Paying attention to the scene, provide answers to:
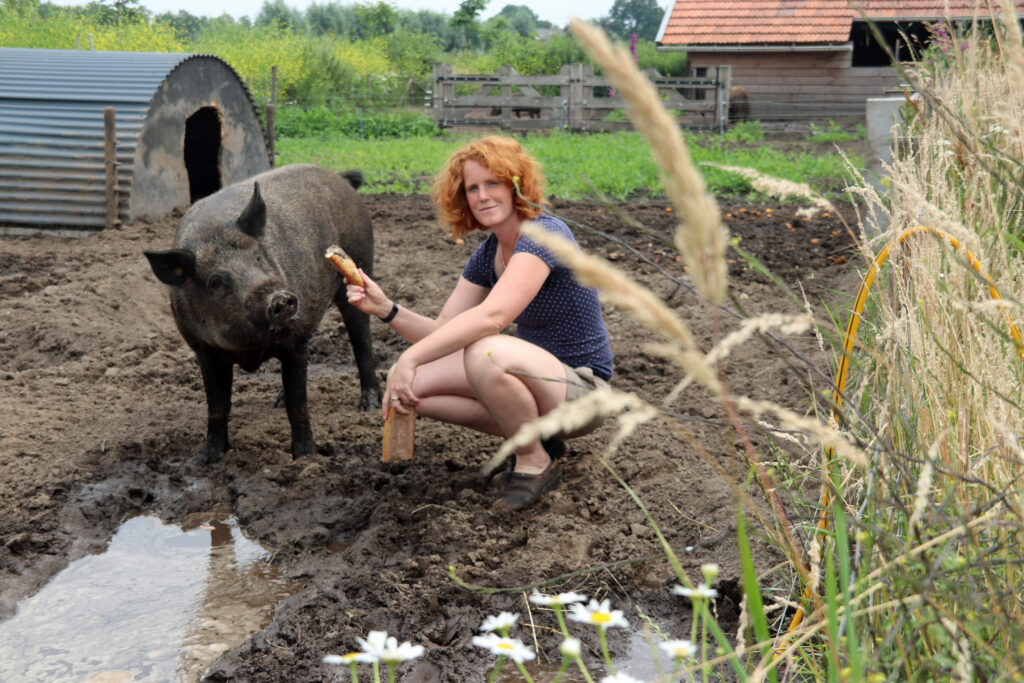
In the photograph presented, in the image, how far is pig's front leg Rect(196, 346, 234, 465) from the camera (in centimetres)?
434

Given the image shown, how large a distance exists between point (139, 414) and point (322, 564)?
2047 millimetres

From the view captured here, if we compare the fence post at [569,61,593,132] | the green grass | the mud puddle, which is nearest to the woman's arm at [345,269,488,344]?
the mud puddle

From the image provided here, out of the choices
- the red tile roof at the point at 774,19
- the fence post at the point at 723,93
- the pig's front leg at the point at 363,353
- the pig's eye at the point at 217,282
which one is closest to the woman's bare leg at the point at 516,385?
the pig's eye at the point at 217,282

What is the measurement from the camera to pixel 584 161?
1286 centimetres

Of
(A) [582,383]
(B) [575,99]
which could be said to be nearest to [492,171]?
(A) [582,383]

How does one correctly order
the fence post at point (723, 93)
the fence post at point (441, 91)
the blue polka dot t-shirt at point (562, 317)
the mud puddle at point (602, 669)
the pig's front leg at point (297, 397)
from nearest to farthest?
the mud puddle at point (602, 669), the blue polka dot t-shirt at point (562, 317), the pig's front leg at point (297, 397), the fence post at point (723, 93), the fence post at point (441, 91)

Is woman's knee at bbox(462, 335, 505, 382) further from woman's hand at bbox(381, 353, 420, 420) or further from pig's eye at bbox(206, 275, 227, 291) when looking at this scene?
pig's eye at bbox(206, 275, 227, 291)

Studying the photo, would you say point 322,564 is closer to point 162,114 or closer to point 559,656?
point 559,656

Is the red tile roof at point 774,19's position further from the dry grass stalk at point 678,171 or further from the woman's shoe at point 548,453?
the dry grass stalk at point 678,171

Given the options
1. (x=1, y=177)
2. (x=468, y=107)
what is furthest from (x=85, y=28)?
(x=1, y=177)

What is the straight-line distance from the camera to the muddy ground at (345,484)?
295 cm

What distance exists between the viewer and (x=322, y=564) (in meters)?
3.42

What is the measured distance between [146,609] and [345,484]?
106 centimetres

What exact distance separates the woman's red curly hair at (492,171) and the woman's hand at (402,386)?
0.73m
